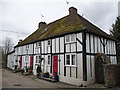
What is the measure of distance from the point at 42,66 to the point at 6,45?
1186 inches

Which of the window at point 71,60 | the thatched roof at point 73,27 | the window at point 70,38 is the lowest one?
the window at point 71,60

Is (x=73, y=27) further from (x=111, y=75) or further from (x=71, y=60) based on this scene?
(x=111, y=75)

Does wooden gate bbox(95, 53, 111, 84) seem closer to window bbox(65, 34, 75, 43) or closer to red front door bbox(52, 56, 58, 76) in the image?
window bbox(65, 34, 75, 43)

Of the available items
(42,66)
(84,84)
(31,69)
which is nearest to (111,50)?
(84,84)

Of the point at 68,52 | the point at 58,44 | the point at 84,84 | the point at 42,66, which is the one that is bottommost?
the point at 84,84

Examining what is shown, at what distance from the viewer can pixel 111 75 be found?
10.9m

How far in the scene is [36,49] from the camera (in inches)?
731

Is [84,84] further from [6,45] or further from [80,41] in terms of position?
Answer: [6,45]

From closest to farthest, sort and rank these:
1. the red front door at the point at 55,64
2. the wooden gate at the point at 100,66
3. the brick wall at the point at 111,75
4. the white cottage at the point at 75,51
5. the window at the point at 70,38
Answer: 1. the brick wall at the point at 111,75
2. the white cottage at the point at 75,51
3. the wooden gate at the point at 100,66
4. the window at the point at 70,38
5. the red front door at the point at 55,64

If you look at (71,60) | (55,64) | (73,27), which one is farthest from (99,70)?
(73,27)

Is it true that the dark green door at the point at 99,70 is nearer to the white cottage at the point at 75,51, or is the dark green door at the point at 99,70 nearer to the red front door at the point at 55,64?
the white cottage at the point at 75,51

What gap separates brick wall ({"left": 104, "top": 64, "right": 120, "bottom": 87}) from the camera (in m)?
10.8

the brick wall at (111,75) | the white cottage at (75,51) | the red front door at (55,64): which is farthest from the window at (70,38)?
the brick wall at (111,75)

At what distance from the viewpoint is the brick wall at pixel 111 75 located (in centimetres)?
1077
